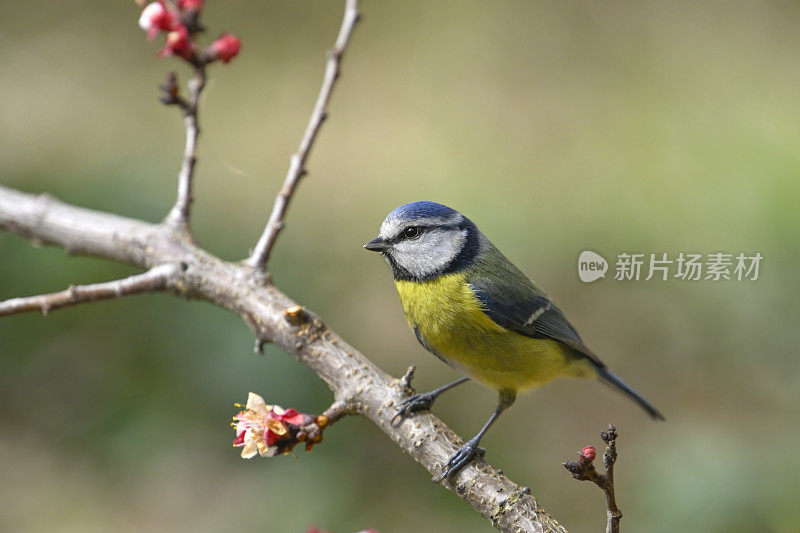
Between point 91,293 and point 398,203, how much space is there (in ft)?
5.90

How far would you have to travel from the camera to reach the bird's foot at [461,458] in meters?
1.21

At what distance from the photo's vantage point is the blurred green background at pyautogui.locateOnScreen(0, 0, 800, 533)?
6.42 feet

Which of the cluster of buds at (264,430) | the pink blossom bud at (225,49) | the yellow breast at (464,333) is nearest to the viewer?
the cluster of buds at (264,430)

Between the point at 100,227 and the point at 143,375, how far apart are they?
1.71 feet

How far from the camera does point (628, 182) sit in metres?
3.21

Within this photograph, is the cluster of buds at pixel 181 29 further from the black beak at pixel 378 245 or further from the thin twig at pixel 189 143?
the black beak at pixel 378 245

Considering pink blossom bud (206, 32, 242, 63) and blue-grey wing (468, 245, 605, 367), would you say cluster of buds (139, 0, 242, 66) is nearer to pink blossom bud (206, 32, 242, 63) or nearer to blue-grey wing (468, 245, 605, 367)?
pink blossom bud (206, 32, 242, 63)

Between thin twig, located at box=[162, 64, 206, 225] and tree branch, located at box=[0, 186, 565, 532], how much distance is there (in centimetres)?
3

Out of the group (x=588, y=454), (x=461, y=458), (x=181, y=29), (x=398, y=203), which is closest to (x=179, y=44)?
(x=181, y=29)

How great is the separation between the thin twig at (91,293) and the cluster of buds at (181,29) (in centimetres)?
43

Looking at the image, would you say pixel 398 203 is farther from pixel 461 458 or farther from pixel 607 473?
pixel 607 473

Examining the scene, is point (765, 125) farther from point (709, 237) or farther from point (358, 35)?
point (358, 35)

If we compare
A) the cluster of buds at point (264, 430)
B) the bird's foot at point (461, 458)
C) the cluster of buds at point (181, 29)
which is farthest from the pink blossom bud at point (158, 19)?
the bird's foot at point (461, 458)

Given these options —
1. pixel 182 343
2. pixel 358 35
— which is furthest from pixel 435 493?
pixel 358 35
